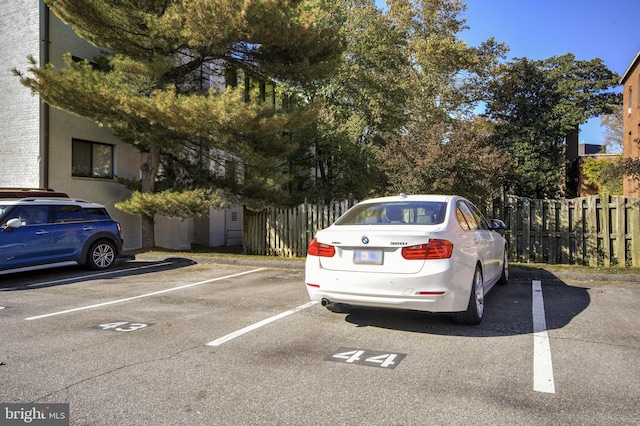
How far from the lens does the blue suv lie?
29.8 feet

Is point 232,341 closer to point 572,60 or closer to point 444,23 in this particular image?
point 444,23

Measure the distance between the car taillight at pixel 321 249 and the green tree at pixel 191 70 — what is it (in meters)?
6.59

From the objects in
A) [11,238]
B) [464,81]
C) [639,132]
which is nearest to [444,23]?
[464,81]

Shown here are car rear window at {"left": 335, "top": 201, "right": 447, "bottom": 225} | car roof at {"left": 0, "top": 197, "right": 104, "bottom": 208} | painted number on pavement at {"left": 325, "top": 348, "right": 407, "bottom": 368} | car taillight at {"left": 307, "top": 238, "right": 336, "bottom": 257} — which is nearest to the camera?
painted number on pavement at {"left": 325, "top": 348, "right": 407, "bottom": 368}

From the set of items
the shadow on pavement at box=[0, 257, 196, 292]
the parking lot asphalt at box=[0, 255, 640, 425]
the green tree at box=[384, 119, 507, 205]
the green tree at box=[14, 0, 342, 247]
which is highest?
the green tree at box=[14, 0, 342, 247]

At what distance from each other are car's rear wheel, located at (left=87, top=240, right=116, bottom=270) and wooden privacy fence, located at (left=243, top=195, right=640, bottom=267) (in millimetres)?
4901

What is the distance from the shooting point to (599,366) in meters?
4.11

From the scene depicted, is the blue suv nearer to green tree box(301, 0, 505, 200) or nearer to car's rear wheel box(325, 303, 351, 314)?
car's rear wheel box(325, 303, 351, 314)

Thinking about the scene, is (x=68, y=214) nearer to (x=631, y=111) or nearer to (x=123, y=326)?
(x=123, y=326)

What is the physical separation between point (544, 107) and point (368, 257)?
27713 mm

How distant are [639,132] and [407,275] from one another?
26580mm

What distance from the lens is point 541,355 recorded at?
4410mm

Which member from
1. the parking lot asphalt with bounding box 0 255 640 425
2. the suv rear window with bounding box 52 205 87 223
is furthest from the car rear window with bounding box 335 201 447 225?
the suv rear window with bounding box 52 205 87 223

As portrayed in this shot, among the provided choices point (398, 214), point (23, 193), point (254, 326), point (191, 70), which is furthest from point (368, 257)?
point (191, 70)
